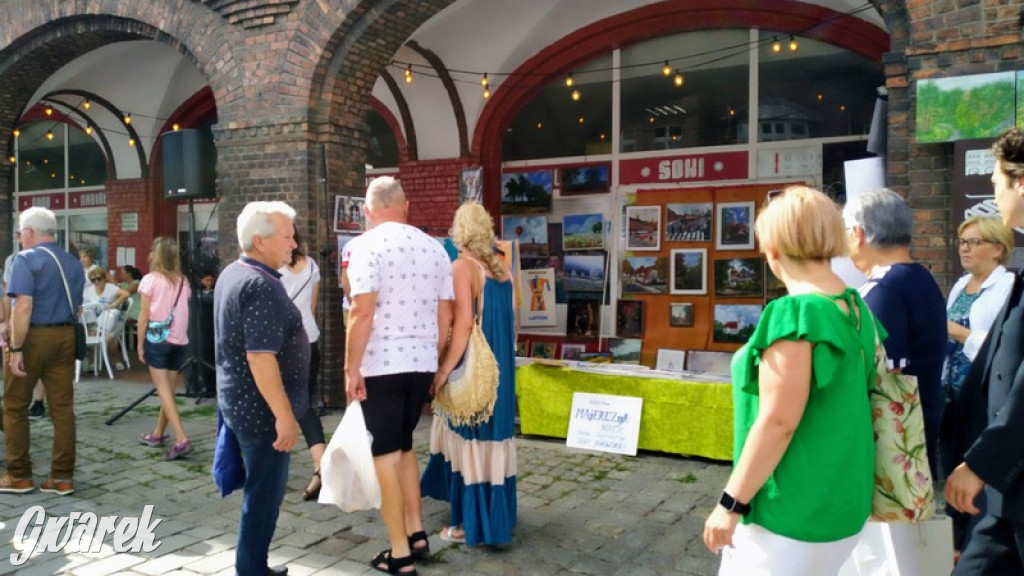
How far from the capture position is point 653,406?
630 centimetres

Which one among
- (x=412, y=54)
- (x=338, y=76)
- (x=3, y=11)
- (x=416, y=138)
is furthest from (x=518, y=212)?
(x=3, y=11)

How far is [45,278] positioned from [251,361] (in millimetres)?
2746

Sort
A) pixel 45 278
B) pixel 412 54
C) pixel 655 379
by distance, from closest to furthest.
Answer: pixel 45 278 → pixel 655 379 → pixel 412 54

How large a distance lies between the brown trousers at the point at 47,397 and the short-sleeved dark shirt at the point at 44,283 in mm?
93

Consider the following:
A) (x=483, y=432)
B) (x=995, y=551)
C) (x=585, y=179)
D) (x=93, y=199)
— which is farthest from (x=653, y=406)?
(x=93, y=199)

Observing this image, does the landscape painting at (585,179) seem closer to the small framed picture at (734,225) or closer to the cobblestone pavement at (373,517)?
the small framed picture at (734,225)

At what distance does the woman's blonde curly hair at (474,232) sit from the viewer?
420cm

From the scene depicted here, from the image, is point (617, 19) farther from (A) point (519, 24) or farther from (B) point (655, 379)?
(B) point (655, 379)

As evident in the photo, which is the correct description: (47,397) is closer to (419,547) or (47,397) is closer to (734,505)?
(419,547)

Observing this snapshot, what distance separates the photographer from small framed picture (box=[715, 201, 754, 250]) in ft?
29.7

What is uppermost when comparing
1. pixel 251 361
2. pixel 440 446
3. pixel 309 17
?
pixel 309 17

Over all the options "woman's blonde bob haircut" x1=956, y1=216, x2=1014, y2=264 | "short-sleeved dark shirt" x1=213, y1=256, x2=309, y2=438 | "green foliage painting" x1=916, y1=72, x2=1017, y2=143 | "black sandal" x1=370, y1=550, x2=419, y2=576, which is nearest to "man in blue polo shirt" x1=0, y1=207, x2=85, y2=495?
"short-sleeved dark shirt" x1=213, y1=256, x2=309, y2=438

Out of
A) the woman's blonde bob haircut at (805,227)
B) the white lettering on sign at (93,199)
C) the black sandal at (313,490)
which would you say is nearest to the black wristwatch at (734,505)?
the woman's blonde bob haircut at (805,227)

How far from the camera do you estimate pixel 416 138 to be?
11.1m
